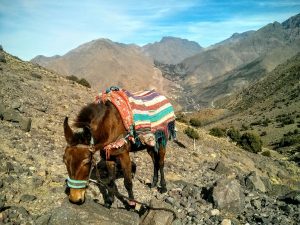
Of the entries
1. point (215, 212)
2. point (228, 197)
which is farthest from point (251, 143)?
point (215, 212)

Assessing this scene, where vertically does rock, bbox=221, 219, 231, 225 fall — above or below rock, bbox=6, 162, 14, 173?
below

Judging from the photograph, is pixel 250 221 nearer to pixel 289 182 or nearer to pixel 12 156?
pixel 12 156

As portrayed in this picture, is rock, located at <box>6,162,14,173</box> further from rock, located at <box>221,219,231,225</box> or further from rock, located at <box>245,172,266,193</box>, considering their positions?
rock, located at <box>245,172,266,193</box>

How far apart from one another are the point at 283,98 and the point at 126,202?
94974 mm

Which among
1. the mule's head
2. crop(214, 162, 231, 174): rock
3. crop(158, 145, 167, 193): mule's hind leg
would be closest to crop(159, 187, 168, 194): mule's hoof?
crop(158, 145, 167, 193): mule's hind leg

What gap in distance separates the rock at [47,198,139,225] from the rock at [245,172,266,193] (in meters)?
6.22

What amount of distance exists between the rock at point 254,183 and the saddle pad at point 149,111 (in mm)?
4138

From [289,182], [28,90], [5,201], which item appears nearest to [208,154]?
[289,182]

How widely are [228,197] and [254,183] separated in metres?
3.70

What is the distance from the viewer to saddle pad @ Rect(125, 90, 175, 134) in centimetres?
843

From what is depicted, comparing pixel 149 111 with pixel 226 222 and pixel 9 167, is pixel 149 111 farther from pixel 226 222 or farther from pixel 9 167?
pixel 9 167

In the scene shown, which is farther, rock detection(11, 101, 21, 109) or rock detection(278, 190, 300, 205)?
rock detection(11, 101, 21, 109)

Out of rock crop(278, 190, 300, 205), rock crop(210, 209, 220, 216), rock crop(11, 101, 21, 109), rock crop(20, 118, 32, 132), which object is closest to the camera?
rock crop(210, 209, 220, 216)

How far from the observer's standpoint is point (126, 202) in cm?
884
